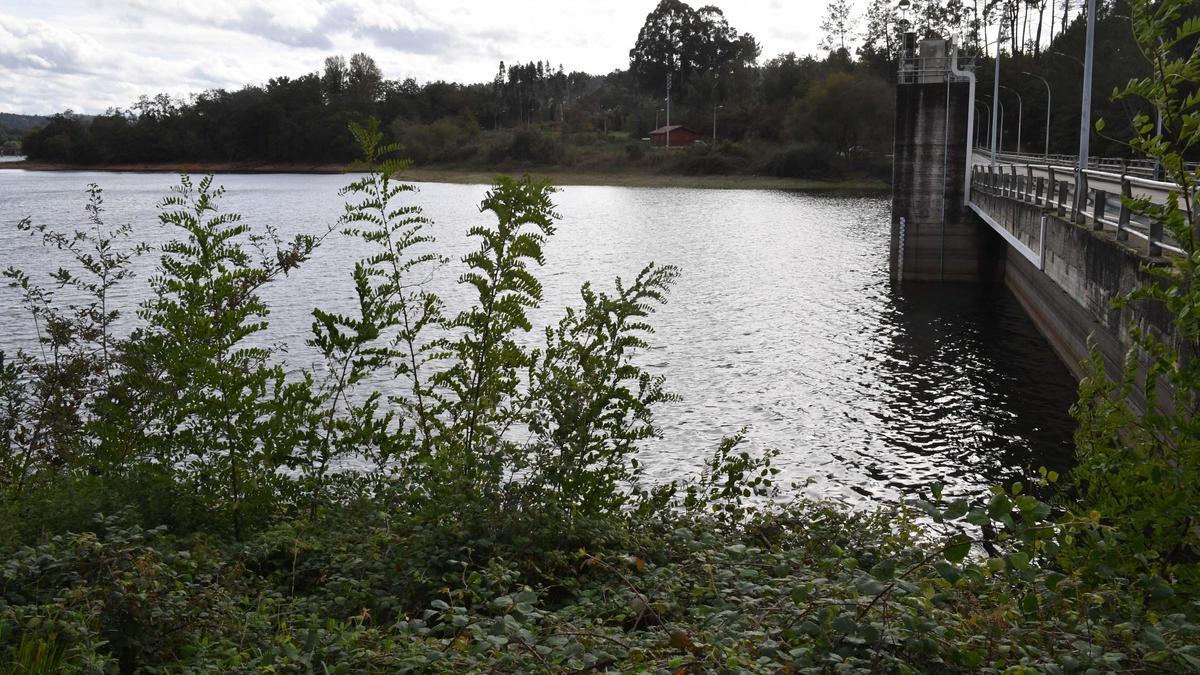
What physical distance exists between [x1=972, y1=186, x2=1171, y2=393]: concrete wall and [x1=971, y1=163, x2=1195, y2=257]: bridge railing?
0.81ft

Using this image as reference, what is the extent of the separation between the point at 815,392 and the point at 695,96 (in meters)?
122

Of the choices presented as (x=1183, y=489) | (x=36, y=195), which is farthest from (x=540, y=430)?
(x=36, y=195)

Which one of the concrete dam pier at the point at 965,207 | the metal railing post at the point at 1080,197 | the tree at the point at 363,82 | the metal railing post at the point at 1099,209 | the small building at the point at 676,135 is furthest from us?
the tree at the point at 363,82

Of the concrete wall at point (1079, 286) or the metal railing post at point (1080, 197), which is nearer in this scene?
the concrete wall at point (1079, 286)

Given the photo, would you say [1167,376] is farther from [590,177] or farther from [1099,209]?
[590,177]

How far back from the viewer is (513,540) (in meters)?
7.04

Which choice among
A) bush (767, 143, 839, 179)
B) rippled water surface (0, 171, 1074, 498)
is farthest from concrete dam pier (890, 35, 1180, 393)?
bush (767, 143, 839, 179)

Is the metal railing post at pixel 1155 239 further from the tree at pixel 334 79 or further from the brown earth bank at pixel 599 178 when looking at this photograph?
the tree at pixel 334 79

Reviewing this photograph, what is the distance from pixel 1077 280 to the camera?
18.6 meters

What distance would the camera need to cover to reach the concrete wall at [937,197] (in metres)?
39.5

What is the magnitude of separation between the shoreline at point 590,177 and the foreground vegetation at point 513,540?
77.4m

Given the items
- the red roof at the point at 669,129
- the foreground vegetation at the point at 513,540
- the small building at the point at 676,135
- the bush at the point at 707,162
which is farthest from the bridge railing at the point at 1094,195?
the small building at the point at 676,135

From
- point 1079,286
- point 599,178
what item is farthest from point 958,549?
point 599,178

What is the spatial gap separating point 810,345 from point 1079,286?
917 cm
